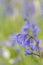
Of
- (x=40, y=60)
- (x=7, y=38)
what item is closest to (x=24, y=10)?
(x=7, y=38)

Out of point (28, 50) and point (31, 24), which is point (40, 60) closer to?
point (28, 50)

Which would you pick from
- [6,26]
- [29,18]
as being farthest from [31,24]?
[6,26]

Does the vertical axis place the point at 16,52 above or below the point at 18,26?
below

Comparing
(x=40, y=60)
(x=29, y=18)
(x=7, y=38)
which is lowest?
(x=40, y=60)

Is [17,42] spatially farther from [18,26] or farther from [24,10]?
[24,10]

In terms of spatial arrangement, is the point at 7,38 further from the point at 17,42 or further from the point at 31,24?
the point at 31,24

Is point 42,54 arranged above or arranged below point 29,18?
below

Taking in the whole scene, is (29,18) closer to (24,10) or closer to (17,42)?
(24,10)
